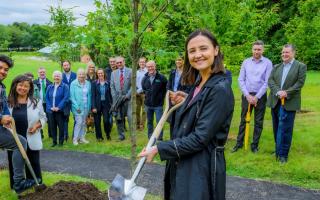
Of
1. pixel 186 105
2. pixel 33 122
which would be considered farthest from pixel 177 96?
pixel 33 122

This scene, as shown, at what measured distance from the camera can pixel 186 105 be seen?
3.24 metres

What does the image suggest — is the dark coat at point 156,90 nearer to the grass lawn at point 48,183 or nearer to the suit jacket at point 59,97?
the suit jacket at point 59,97

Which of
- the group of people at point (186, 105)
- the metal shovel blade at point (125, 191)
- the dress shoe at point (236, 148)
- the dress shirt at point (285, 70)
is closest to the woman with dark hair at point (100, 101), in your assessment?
the group of people at point (186, 105)

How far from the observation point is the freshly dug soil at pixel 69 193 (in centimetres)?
575

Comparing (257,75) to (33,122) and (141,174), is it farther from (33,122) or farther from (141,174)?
(33,122)

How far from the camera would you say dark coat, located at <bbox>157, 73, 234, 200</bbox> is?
3.03 m

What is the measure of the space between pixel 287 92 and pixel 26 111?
4.99 metres

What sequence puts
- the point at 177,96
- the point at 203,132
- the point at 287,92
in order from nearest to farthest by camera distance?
the point at 203,132
the point at 177,96
the point at 287,92

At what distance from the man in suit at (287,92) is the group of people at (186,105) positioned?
2cm

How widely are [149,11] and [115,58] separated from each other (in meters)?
6.26

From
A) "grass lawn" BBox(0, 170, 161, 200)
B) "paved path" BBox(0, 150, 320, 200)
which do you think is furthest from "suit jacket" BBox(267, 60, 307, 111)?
"grass lawn" BBox(0, 170, 161, 200)

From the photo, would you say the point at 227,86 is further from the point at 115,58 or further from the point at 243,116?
the point at 115,58

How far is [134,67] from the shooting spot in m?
5.34

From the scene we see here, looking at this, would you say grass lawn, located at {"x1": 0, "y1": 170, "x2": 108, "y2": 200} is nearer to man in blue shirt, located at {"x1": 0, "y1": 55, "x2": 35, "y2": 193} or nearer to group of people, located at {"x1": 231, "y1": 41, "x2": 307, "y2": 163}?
man in blue shirt, located at {"x1": 0, "y1": 55, "x2": 35, "y2": 193}
